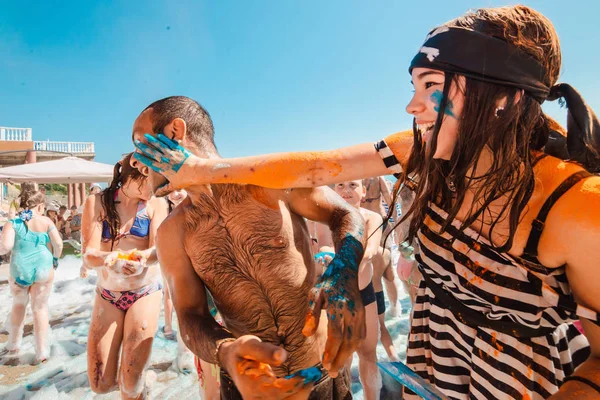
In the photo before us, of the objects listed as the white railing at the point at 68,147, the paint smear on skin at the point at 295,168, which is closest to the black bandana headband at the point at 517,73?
the paint smear on skin at the point at 295,168

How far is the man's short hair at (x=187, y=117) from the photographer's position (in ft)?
6.27

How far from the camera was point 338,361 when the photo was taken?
113cm

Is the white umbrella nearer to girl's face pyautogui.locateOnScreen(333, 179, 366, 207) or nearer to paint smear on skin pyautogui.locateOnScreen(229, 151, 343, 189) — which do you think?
girl's face pyautogui.locateOnScreen(333, 179, 366, 207)

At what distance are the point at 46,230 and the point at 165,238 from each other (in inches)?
193

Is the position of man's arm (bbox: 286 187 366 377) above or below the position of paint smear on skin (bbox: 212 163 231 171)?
below

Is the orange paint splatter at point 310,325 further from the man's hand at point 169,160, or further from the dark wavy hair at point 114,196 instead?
the dark wavy hair at point 114,196

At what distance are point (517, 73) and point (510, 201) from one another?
1.28 ft

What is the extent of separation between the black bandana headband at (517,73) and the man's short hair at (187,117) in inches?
55.8

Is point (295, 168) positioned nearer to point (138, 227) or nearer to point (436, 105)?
point (436, 105)

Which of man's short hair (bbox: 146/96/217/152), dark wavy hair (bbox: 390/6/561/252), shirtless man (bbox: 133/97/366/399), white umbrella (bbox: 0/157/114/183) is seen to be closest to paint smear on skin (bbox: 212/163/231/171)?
shirtless man (bbox: 133/97/366/399)

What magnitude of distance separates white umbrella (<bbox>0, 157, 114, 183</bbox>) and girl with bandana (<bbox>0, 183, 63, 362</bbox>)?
5479 millimetres

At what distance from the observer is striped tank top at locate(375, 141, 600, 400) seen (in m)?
0.98

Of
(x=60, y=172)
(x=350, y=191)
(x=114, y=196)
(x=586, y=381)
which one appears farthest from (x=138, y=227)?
(x=60, y=172)

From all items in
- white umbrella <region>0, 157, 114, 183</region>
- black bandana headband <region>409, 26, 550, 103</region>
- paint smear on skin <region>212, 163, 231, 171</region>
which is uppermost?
white umbrella <region>0, 157, 114, 183</region>
